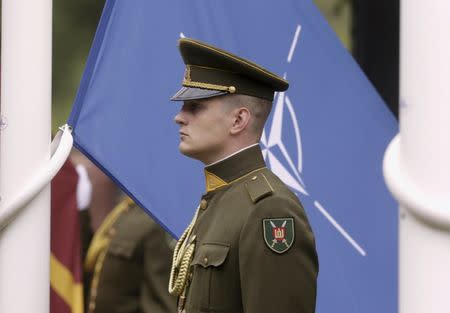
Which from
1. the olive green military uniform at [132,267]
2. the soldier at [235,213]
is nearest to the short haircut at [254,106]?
the soldier at [235,213]

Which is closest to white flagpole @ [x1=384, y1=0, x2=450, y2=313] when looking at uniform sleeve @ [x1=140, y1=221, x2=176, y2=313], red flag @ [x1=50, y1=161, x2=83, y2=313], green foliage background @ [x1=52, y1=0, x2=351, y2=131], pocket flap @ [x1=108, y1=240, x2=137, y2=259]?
red flag @ [x1=50, y1=161, x2=83, y2=313]

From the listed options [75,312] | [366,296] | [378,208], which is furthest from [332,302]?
[75,312]

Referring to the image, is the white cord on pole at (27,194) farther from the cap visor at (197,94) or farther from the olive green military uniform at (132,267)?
the olive green military uniform at (132,267)

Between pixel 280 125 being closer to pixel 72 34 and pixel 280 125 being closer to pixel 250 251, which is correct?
pixel 250 251

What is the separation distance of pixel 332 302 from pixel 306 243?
119cm

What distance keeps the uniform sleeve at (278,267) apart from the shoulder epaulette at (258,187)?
0.17 ft

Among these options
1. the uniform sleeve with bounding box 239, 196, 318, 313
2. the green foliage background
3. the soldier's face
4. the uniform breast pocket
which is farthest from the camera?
the green foliage background

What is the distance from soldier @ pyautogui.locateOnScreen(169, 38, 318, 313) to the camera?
3230 millimetres

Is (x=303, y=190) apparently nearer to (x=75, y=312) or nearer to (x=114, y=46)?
(x=114, y=46)

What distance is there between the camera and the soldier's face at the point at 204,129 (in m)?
3.44

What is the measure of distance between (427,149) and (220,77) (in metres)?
1.68

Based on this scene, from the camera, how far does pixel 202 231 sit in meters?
3.54

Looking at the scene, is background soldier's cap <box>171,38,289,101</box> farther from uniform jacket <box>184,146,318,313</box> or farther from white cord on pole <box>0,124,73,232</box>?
white cord on pole <box>0,124,73,232</box>

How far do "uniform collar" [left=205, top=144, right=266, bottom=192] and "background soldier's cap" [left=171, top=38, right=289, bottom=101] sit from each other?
158mm
